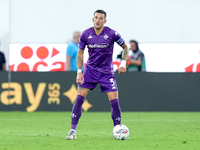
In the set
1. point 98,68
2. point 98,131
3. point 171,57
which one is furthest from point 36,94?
point 98,68

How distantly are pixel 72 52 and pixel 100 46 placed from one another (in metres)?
5.86

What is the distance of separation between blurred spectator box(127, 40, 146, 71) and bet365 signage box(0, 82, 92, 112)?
1534 mm

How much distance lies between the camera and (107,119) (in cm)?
1227

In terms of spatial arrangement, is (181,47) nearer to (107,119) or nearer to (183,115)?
(183,115)

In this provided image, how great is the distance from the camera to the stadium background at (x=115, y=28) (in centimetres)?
1409

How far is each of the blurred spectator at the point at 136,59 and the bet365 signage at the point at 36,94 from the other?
1.53 metres

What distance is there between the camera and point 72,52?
13.8 meters

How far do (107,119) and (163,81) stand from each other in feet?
8.64

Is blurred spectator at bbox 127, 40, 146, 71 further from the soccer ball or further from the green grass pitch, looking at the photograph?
the soccer ball

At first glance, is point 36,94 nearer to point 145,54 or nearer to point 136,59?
point 136,59

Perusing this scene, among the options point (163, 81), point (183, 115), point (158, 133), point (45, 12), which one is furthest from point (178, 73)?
point (158, 133)

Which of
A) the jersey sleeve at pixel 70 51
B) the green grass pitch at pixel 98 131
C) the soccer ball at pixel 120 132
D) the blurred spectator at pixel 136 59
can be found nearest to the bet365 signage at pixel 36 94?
the green grass pitch at pixel 98 131

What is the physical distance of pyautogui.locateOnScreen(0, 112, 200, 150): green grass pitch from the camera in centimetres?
718

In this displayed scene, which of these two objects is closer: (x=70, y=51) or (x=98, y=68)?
(x=98, y=68)
